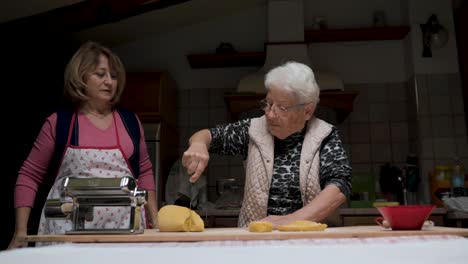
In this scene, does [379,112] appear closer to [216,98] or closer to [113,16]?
[216,98]

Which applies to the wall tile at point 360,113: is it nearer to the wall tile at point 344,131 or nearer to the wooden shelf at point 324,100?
the wall tile at point 344,131

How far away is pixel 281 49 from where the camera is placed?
3256 millimetres

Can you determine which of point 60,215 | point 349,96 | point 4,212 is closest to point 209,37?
point 349,96

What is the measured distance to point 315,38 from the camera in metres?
3.44

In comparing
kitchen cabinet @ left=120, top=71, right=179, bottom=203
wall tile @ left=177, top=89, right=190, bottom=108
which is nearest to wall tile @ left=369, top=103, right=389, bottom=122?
wall tile @ left=177, top=89, right=190, bottom=108

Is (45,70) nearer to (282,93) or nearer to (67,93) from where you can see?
(67,93)

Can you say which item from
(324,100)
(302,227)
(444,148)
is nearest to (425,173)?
(444,148)

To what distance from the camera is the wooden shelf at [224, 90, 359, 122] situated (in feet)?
9.66

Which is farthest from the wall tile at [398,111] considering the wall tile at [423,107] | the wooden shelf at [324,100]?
the wooden shelf at [324,100]

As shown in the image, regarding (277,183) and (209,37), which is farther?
(209,37)

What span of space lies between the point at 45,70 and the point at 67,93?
163 centimetres

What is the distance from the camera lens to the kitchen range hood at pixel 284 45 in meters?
3.01

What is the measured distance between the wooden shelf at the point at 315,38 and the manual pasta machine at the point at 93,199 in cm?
241

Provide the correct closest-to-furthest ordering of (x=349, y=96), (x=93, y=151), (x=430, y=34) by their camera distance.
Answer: (x=93, y=151) < (x=349, y=96) < (x=430, y=34)
